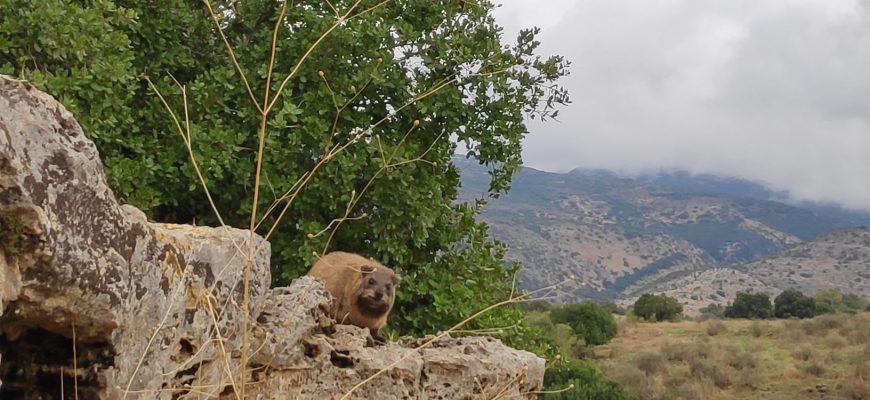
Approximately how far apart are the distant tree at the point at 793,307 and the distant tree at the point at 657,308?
14.0 ft

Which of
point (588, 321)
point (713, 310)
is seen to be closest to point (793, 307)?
→ point (713, 310)

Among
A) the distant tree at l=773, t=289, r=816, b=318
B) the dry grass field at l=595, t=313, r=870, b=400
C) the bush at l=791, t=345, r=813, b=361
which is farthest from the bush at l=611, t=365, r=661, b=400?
the distant tree at l=773, t=289, r=816, b=318

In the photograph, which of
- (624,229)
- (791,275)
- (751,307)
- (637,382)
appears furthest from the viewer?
(624,229)

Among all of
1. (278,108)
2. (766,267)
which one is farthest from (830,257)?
(278,108)

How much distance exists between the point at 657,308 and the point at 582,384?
914 inches

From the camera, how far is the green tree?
25.6ft

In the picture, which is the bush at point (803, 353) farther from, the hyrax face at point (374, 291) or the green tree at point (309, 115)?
the hyrax face at point (374, 291)

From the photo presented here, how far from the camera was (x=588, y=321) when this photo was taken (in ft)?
117

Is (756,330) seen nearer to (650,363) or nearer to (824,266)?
(650,363)

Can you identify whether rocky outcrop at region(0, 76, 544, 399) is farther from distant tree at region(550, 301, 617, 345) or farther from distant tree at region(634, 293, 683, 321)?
distant tree at region(634, 293, 683, 321)

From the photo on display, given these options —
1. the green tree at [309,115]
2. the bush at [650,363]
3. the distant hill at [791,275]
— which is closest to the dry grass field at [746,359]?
the bush at [650,363]

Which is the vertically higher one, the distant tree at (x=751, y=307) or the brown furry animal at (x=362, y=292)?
the brown furry animal at (x=362, y=292)

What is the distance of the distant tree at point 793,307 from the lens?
42344 mm

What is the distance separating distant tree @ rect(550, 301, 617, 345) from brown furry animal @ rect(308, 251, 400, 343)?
92.3ft
